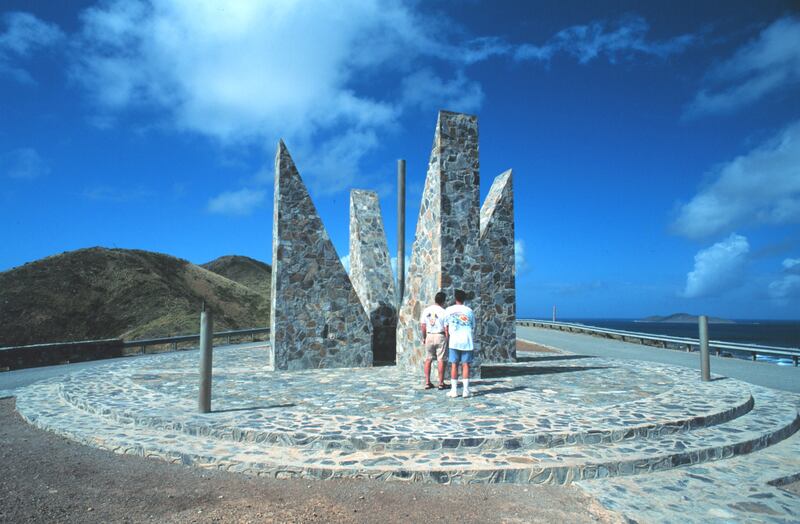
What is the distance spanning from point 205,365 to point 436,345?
3615 mm

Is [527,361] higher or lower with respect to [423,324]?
lower

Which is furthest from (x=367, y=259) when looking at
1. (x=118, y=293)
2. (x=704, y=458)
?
(x=118, y=293)

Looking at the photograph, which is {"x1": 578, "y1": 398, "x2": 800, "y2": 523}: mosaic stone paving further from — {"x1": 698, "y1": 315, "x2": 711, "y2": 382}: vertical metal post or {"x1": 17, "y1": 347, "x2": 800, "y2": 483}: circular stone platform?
{"x1": 698, "y1": 315, "x2": 711, "y2": 382}: vertical metal post

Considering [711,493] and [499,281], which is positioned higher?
[499,281]

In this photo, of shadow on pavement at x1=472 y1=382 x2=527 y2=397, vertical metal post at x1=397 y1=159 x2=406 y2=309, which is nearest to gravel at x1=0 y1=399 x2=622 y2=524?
shadow on pavement at x1=472 y1=382 x2=527 y2=397

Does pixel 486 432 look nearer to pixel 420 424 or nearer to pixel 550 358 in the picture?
pixel 420 424

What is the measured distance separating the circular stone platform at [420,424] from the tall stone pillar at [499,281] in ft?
11.0

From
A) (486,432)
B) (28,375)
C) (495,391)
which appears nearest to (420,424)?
(486,432)

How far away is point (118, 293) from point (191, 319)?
9138 mm

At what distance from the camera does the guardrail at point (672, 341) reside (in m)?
13.7

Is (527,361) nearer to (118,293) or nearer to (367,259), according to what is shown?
(367,259)

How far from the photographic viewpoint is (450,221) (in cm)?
941

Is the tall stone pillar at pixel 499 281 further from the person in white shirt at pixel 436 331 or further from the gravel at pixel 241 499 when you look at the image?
the gravel at pixel 241 499

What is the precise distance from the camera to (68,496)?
4.27m
